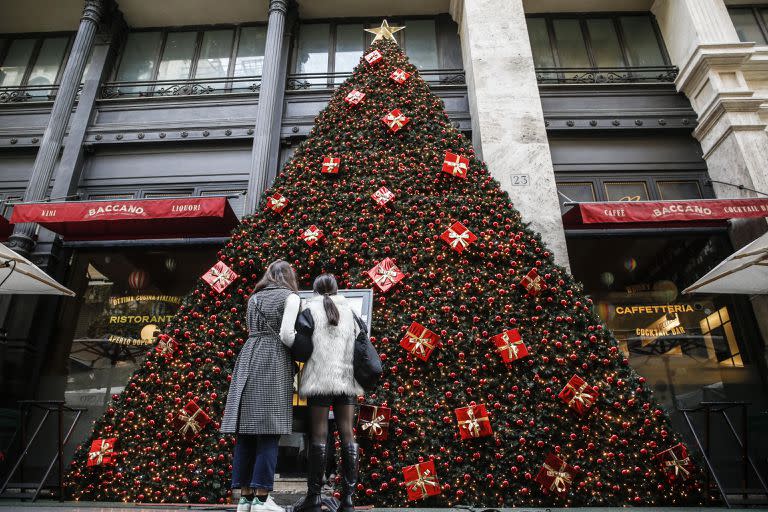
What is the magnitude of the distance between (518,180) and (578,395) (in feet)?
13.7

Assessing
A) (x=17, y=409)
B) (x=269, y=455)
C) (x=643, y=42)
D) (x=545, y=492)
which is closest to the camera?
(x=269, y=455)

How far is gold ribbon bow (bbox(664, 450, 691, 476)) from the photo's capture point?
4695 millimetres

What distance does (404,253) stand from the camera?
20.1 feet

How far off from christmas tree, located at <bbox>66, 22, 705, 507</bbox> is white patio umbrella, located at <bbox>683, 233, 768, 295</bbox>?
161 centimetres

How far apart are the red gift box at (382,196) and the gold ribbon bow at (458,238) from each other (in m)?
0.98

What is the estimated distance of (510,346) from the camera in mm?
5352

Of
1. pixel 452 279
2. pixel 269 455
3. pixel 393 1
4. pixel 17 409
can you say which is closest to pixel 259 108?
pixel 393 1

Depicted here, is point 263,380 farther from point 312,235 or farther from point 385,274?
point 312,235

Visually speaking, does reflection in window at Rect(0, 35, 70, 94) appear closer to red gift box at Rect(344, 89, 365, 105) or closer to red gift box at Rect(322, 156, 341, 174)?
red gift box at Rect(344, 89, 365, 105)

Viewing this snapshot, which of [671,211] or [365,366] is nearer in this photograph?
[365,366]

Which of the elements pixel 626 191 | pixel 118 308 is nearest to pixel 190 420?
pixel 118 308

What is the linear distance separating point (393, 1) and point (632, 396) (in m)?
10.1

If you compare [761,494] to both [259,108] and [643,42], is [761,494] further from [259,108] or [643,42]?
[259,108]

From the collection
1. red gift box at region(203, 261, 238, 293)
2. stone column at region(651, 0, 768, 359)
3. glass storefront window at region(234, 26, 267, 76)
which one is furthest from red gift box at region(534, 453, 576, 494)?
glass storefront window at region(234, 26, 267, 76)
